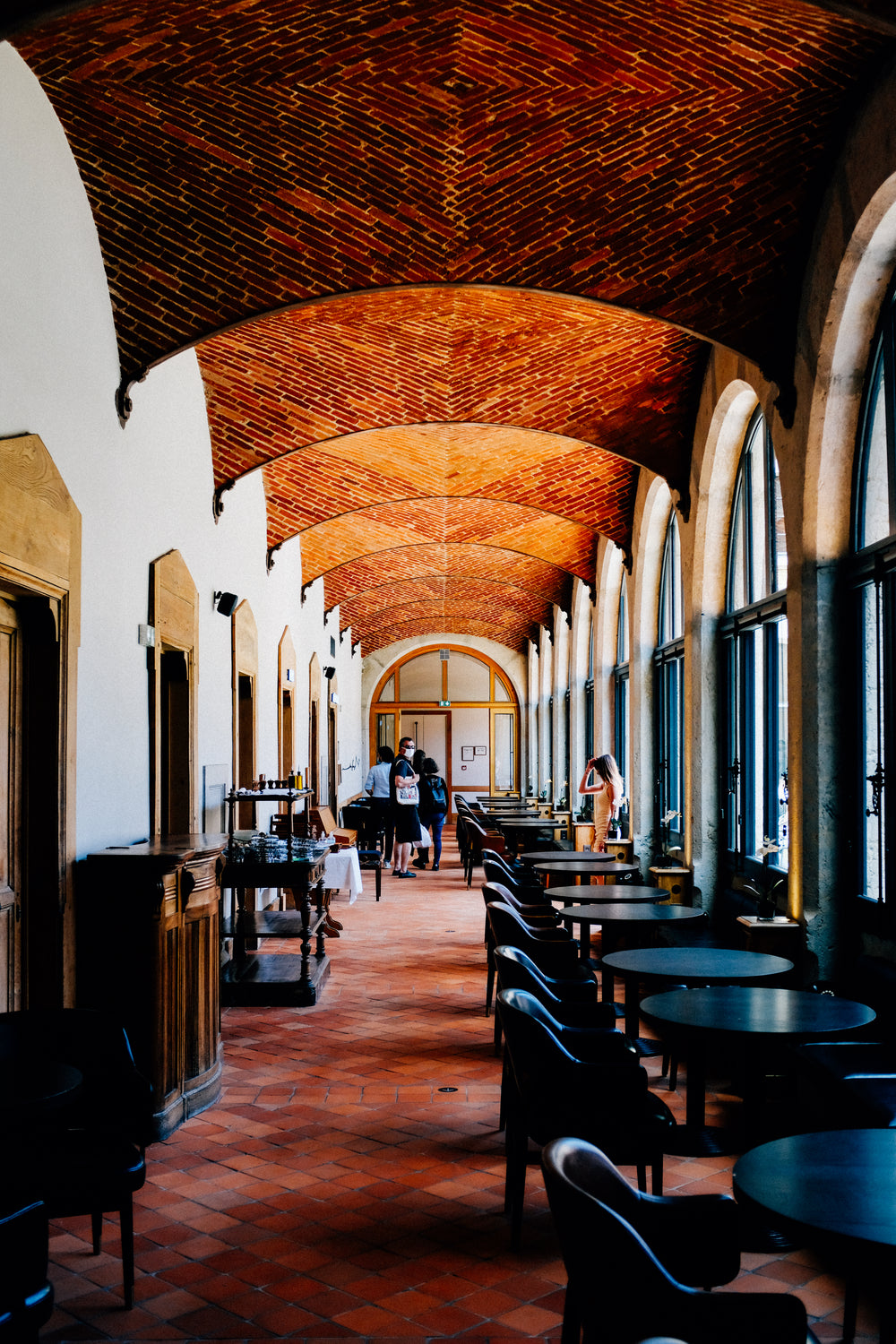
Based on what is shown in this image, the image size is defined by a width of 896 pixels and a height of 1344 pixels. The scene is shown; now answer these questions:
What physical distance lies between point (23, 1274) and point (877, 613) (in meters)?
4.30

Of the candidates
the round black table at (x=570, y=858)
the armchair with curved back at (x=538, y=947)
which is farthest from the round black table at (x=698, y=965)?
the round black table at (x=570, y=858)

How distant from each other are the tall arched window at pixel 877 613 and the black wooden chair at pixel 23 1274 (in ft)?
12.0

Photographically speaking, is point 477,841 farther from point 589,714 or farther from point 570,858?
point 570,858

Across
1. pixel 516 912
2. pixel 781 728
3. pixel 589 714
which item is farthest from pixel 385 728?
pixel 516 912

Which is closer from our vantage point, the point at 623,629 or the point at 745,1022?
the point at 745,1022

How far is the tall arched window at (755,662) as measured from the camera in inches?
267

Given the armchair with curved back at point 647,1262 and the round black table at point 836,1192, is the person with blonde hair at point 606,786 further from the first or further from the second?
the armchair with curved back at point 647,1262

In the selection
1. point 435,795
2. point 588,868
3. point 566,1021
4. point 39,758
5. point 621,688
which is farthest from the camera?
point 435,795

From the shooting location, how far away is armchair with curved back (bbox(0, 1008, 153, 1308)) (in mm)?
2857

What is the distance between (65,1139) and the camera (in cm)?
305

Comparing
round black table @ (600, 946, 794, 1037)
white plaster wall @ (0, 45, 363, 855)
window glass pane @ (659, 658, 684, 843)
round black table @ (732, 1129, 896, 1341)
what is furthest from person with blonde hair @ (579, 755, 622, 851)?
round black table @ (732, 1129, 896, 1341)

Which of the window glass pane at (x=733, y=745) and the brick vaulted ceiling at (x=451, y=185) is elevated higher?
the brick vaulted ceiling at (x=451, y=185)

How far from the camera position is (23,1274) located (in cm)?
216

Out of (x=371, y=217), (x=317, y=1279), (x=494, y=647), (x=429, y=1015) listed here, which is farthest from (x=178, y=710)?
(x=494, y=647)
